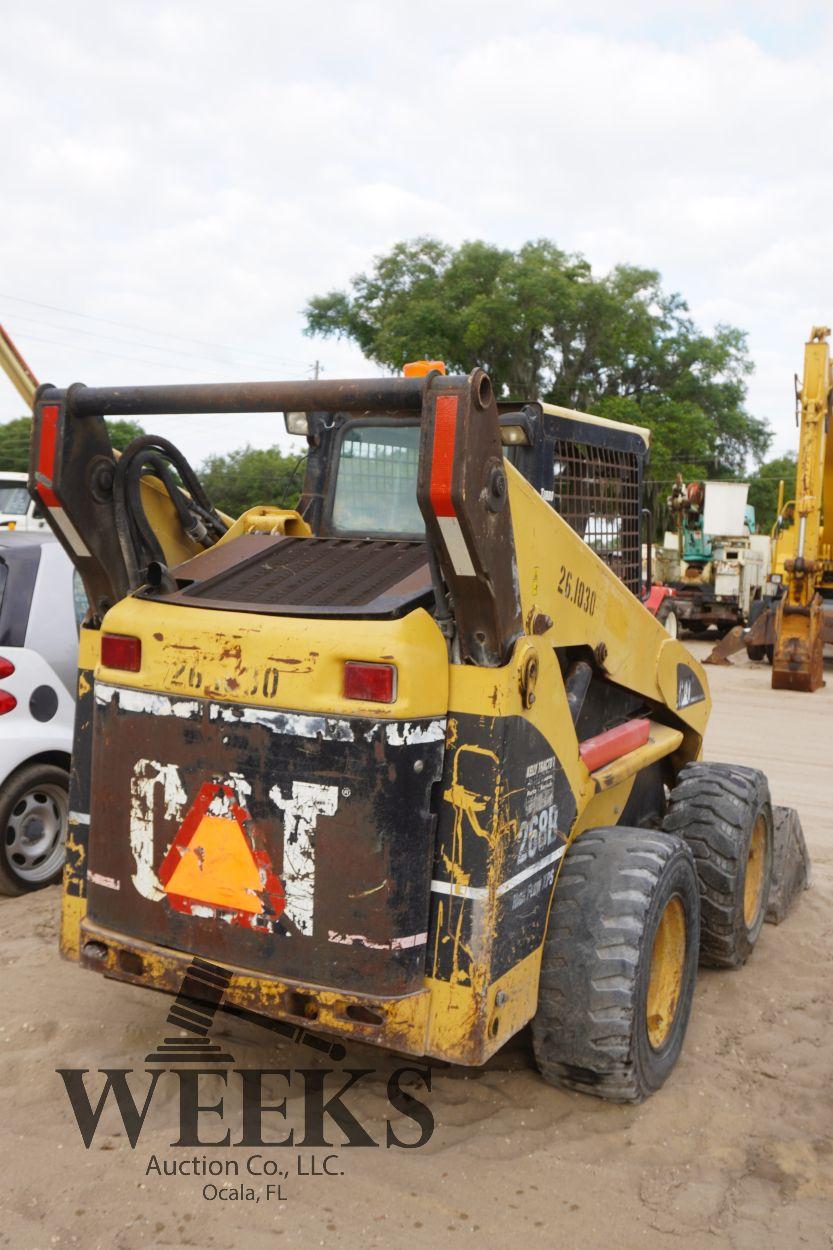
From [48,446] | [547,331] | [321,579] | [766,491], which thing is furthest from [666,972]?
[766,491]

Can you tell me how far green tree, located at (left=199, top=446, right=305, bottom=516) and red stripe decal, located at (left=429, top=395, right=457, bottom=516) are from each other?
122 feet

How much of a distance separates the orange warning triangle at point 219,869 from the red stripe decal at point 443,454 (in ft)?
3.38

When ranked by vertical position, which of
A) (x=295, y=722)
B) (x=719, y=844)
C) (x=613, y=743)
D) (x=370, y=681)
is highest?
(x=370, y=681)

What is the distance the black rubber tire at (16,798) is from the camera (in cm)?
486

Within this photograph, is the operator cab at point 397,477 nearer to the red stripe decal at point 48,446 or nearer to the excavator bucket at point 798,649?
the red stripe decal at point 48,446

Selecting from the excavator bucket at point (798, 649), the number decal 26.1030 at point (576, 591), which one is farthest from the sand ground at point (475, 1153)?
the excavator bucket at point (798, 649)

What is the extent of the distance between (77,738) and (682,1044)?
2.24 m

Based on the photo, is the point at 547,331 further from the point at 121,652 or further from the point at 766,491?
the point at 121,652

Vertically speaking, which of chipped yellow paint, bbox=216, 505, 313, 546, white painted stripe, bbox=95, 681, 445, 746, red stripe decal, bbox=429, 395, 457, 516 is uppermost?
red stripe decal, bbox=429, 395, 457, 516

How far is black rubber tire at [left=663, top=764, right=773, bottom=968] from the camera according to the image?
4316mm

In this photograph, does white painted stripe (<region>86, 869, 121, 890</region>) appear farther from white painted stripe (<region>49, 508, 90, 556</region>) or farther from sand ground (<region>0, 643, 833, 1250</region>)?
white painted stripe (<region>49, 508, 90, 556</region>)

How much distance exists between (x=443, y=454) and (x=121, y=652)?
1151mm

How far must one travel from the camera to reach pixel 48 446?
3.31 metres

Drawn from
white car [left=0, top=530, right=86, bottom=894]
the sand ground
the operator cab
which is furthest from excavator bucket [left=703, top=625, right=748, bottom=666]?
white car [left=0, top=530, right=86, bottom=894]
